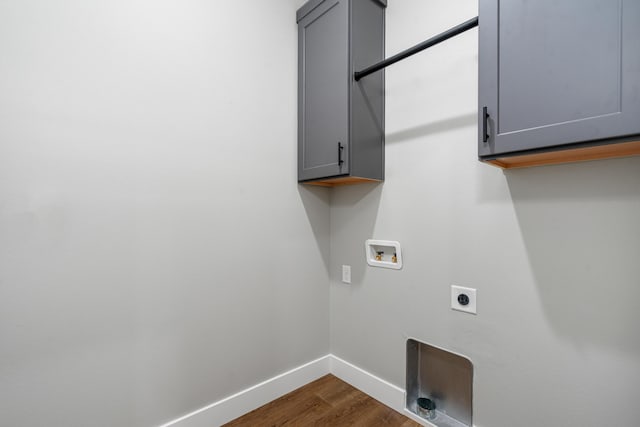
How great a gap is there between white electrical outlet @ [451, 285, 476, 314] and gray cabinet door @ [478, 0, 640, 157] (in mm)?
696

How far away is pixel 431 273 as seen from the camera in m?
1.56

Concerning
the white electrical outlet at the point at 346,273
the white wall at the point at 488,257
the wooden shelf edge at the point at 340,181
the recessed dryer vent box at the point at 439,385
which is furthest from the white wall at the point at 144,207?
the recessed dryer vent box at the point at 439,385

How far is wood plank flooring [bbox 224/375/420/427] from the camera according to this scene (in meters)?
1.58

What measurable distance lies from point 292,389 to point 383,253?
3.47ft

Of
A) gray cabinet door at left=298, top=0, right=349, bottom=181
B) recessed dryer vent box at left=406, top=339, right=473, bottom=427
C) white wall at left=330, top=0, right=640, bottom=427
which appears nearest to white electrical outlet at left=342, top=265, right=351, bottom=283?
white wall at left=330, top=0, right=640, bottom=427

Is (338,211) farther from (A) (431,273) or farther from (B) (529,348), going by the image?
(B) (529,348)

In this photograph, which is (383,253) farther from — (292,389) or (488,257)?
(292,389)

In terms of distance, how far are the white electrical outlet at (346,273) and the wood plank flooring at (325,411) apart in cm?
69

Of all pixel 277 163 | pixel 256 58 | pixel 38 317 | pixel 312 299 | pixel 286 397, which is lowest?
pixel 286 397

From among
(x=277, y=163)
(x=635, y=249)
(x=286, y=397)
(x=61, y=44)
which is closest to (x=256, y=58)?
(x=277, y=163)

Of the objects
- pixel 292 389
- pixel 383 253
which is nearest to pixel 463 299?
pixel 383 253

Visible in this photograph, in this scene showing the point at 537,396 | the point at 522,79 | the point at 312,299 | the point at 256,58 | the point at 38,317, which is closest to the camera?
the point at 522,79

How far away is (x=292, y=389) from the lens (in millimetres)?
1886

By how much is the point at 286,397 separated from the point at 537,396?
133 cm
